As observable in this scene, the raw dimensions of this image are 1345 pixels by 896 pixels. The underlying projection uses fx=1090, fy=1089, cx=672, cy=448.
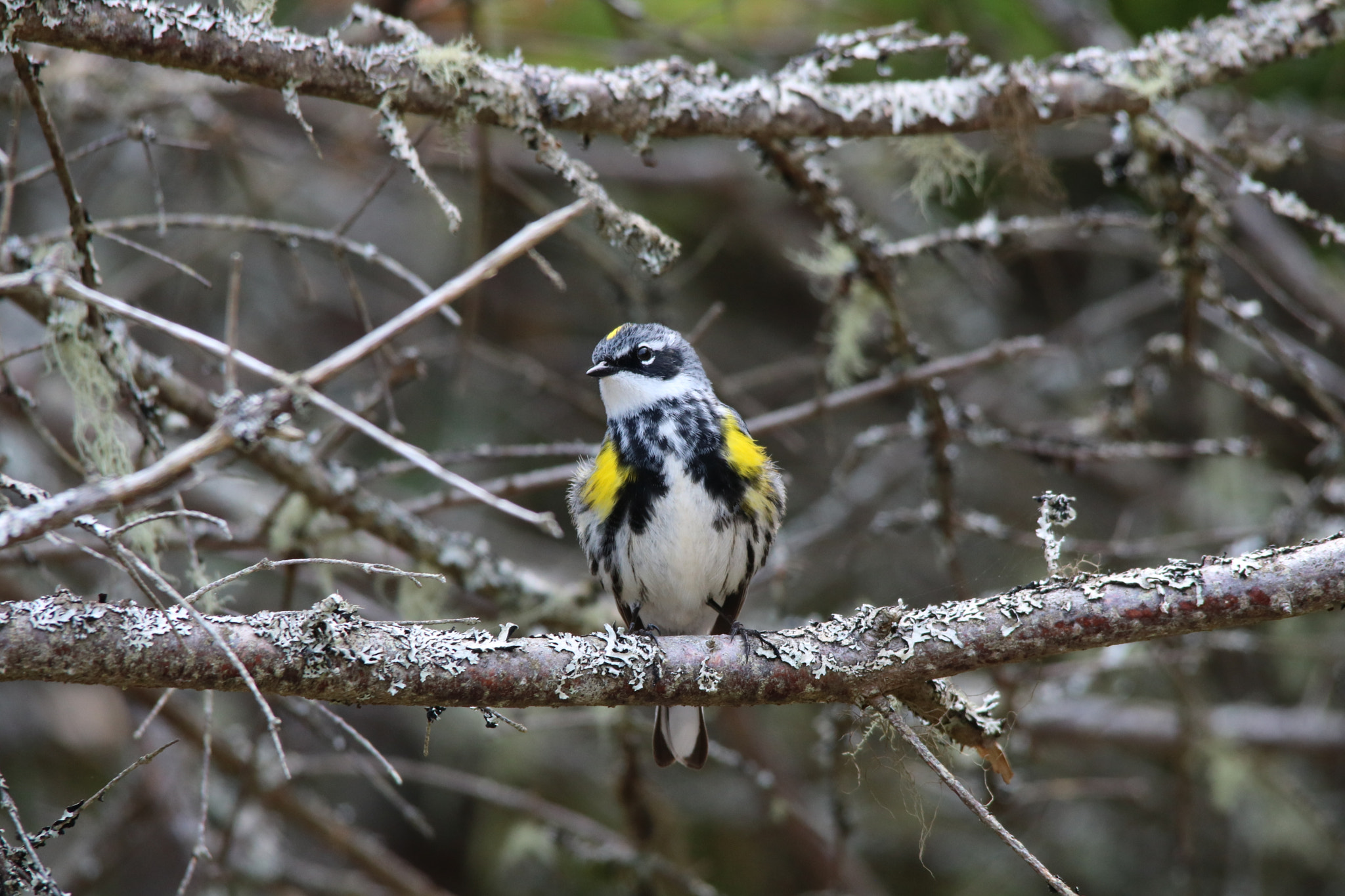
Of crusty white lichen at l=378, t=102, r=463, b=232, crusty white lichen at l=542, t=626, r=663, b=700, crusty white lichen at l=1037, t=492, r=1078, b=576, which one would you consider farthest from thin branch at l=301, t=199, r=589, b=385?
crusty white lichen at l=1037, t=492, r=1078, b=576

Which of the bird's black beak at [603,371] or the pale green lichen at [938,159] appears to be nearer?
the pale green lichen at [938,159]

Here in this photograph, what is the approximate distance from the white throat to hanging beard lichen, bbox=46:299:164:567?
148 centimetres

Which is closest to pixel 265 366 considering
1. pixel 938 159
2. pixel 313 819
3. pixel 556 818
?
pixel 938 159

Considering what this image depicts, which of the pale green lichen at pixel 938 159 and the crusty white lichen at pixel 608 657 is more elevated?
the pale green lichen at pixel 938 159

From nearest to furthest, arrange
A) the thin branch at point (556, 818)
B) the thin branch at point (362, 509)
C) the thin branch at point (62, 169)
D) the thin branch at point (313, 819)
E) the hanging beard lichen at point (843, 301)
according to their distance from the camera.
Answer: the thin branch at point (62, 169)
the thin branch at point (362, 509)
the hanging beard lichen at point (843, 301)
the thin branch at point (556, 818)
the thin branch at point (313, 819)

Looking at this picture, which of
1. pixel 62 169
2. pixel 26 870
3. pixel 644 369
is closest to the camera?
pixel 26 870

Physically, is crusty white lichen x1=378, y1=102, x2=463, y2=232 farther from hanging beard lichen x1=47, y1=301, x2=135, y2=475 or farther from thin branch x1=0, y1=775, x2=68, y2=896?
thin branch x1=0, y1=775, x2=68, y2=896

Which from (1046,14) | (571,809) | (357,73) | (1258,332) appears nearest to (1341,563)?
(1258,332)

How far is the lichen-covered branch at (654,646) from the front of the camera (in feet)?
6.48

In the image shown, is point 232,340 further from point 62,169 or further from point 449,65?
point 449,65

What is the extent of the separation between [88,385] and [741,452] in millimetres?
1875

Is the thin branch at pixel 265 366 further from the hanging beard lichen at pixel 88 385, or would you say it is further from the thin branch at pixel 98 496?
the hanging beard lichen at pixel 88 385

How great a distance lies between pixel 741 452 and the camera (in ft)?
11.6

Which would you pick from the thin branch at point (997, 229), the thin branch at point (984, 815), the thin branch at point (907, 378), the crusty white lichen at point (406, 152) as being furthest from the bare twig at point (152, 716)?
the thin branch at point (997, 229)
